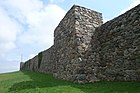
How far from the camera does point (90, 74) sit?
1216cm

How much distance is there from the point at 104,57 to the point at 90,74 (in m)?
1.25

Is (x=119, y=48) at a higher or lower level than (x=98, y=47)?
lower

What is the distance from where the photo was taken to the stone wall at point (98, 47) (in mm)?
10156

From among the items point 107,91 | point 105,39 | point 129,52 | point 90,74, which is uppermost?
point 105,39

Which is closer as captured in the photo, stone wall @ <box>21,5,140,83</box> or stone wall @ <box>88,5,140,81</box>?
stone wall @ <box>88,5,140,81</box>

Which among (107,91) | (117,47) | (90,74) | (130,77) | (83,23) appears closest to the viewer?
(107,91)

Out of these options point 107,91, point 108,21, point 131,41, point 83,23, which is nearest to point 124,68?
point 131,41

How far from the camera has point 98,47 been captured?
42.2 feet

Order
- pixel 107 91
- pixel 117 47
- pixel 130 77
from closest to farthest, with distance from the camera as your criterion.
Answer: pixel 107 91
pixel 130 77
pixel 117 47

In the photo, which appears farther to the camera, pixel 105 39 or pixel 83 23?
pixel 83 23

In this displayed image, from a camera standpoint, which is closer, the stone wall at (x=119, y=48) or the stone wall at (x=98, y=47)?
the stone wall at (x=119, y=48)

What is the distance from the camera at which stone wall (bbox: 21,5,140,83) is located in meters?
10.2

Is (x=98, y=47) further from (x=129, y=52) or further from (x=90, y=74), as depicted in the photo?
(x=129, y=52)

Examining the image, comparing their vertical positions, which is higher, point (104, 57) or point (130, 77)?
point (104, 57)
